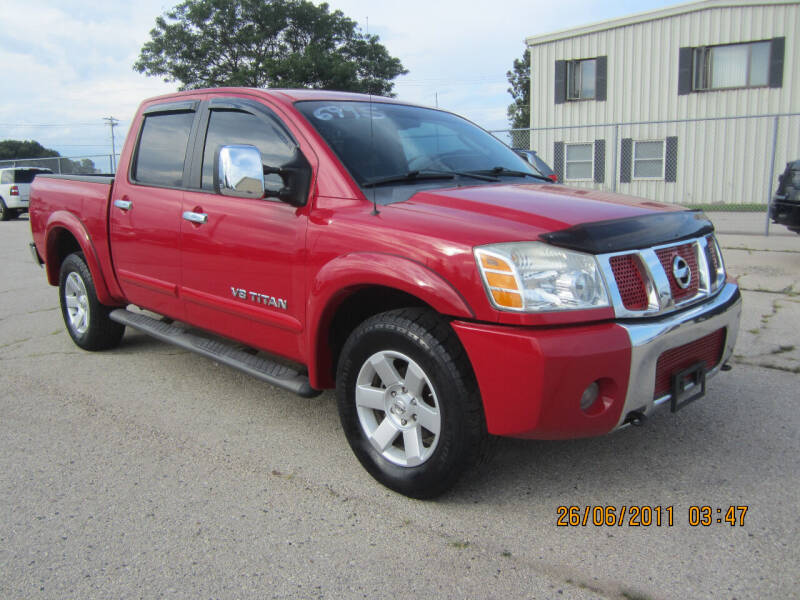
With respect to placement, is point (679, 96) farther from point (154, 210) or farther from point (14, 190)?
point (14, 190)

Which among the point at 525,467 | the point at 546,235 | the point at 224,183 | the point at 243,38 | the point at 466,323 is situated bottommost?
the point at 525,467

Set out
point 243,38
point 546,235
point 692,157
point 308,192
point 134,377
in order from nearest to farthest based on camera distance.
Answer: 1. point 546,235
2. point 308,192
3. point 134,377
4. point 692,157
5. point 243,38

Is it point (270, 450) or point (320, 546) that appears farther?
point (270, 450)

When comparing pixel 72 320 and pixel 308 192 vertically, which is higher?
pixel 308 192

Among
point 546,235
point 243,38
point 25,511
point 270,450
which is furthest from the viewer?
point 243,38

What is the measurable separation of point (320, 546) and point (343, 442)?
95cm

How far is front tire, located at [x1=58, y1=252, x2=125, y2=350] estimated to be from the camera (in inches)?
193

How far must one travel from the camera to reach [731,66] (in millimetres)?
19125

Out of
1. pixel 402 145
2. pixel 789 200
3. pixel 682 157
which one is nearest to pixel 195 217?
pixel 402 145

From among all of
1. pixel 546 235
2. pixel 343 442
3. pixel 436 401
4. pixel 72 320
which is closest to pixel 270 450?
pixel 343 442

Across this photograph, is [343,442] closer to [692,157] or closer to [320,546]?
[320,546]

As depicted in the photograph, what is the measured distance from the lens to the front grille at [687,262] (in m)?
2.71

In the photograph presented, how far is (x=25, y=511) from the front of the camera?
281cm

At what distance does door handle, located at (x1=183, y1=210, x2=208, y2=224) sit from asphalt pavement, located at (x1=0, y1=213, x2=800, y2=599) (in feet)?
3.63
